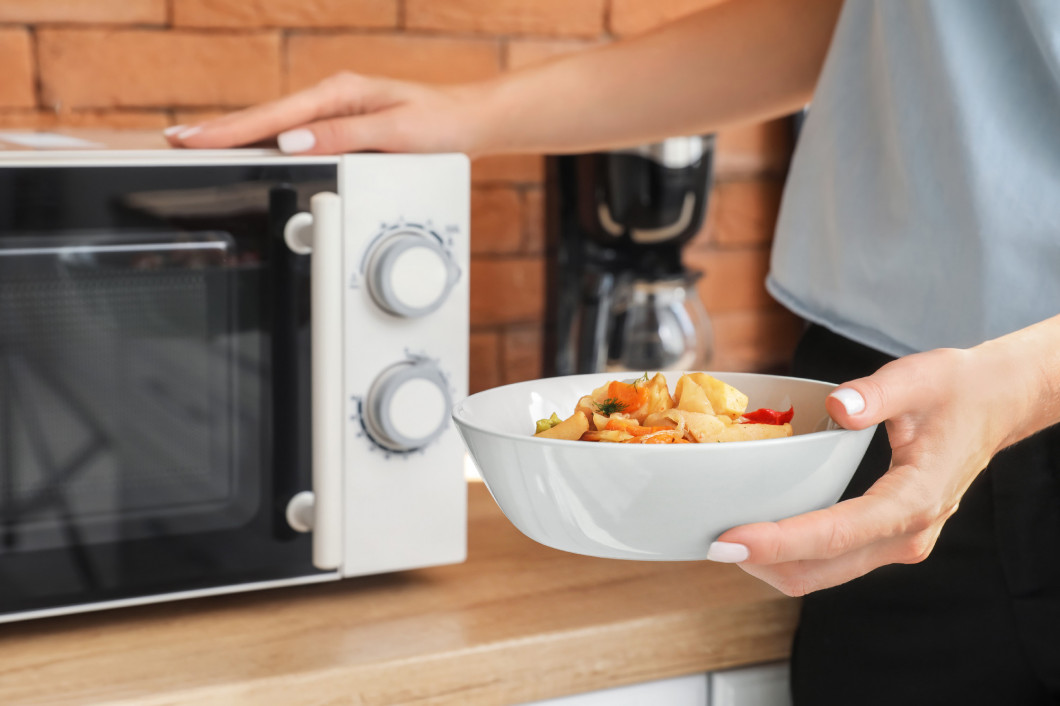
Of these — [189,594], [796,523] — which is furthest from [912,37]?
[189,594]

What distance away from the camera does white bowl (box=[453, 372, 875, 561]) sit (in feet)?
1.35

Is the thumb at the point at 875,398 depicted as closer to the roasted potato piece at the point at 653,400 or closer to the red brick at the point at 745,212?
the roasted potato piece at the point at 653,400

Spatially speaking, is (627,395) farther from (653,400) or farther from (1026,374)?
(1026,374)

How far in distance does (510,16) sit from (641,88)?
43 centimetres

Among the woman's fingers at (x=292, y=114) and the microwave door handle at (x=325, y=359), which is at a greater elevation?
the woman's fingers at (x=292, y=114)

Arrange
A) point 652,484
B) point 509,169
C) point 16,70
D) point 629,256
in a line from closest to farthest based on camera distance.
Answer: point 652,484, point 16,70, point 629,256, point 509,169

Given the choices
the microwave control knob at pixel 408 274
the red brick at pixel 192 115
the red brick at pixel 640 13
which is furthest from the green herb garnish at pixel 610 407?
the red brick at pixel 640 13

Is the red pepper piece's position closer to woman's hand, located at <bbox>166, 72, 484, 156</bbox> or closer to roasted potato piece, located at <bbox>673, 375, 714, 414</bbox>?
roasted potato piece, located at <bbox>673, 375, 714, 414</bbox>

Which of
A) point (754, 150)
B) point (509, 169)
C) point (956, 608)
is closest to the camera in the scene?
point (956, 608)

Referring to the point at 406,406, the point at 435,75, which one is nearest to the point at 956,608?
the point at 406,406

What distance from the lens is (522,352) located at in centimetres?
130

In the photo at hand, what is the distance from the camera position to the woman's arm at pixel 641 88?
0.80 m

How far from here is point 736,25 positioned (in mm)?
837

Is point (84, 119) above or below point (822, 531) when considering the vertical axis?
above
